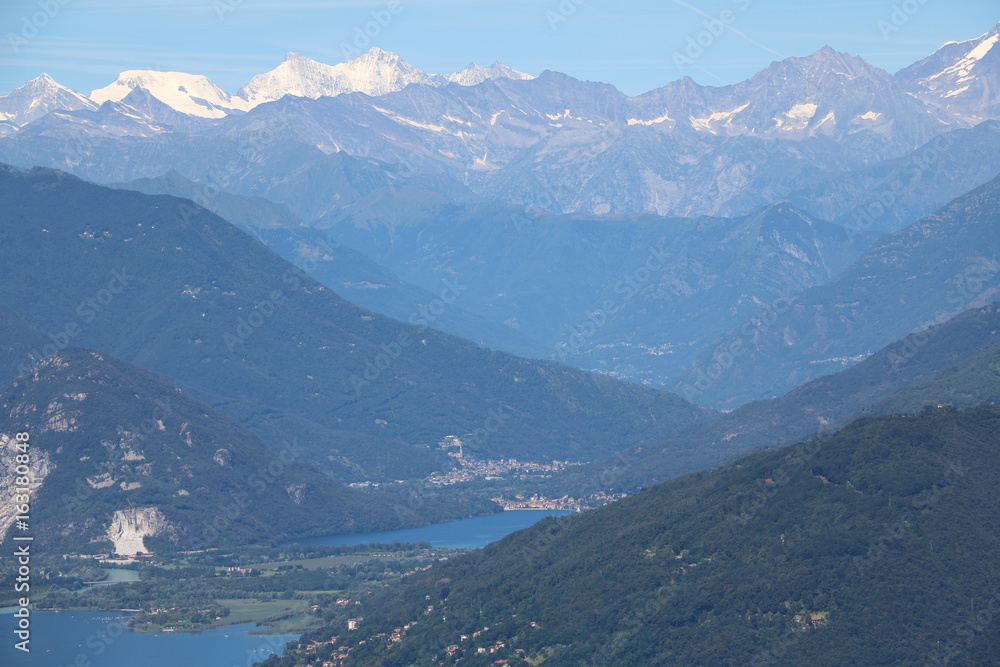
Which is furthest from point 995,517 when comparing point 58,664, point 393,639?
point 58,664

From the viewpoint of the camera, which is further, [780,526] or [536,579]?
[536,579]

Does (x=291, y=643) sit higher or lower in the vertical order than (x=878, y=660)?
higher

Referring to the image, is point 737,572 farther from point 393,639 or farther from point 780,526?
point 393,639

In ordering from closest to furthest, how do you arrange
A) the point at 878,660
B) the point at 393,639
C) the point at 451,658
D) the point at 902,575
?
the point at 878,660
the point at 902,575
the point at 451,658
the point at 393,639

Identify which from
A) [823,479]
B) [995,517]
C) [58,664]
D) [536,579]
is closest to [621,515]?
[536,579]

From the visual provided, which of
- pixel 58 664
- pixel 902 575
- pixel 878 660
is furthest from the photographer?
pixel 58 664

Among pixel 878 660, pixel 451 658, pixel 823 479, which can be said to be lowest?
pixel 878 660
